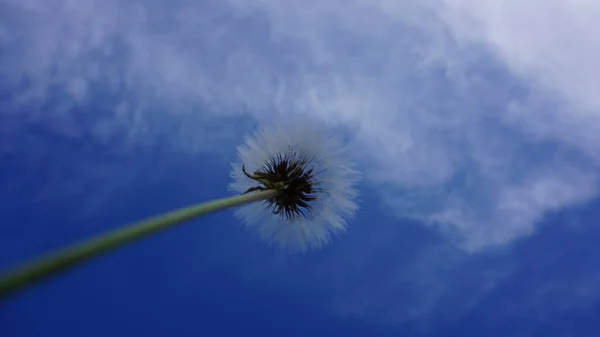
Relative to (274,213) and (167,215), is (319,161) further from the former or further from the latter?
(167,215)

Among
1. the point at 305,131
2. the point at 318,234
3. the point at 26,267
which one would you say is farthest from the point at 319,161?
the point at 26,267

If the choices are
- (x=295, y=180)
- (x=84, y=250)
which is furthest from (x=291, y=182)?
(x=84, y=250)

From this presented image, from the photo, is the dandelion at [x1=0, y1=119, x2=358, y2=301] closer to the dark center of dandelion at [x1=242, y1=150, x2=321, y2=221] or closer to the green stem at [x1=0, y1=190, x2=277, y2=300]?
the dark center of dandelion at [x1=242, y1=150, x2=321, y2=221]

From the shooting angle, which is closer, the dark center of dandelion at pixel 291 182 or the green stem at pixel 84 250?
the green stem at pixel 84 250

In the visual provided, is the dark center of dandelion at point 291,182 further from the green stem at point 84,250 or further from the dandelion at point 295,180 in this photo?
the green stem at point 84,250

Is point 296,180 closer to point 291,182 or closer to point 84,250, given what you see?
point 291,182

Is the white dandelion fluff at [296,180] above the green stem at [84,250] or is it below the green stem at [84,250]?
above
